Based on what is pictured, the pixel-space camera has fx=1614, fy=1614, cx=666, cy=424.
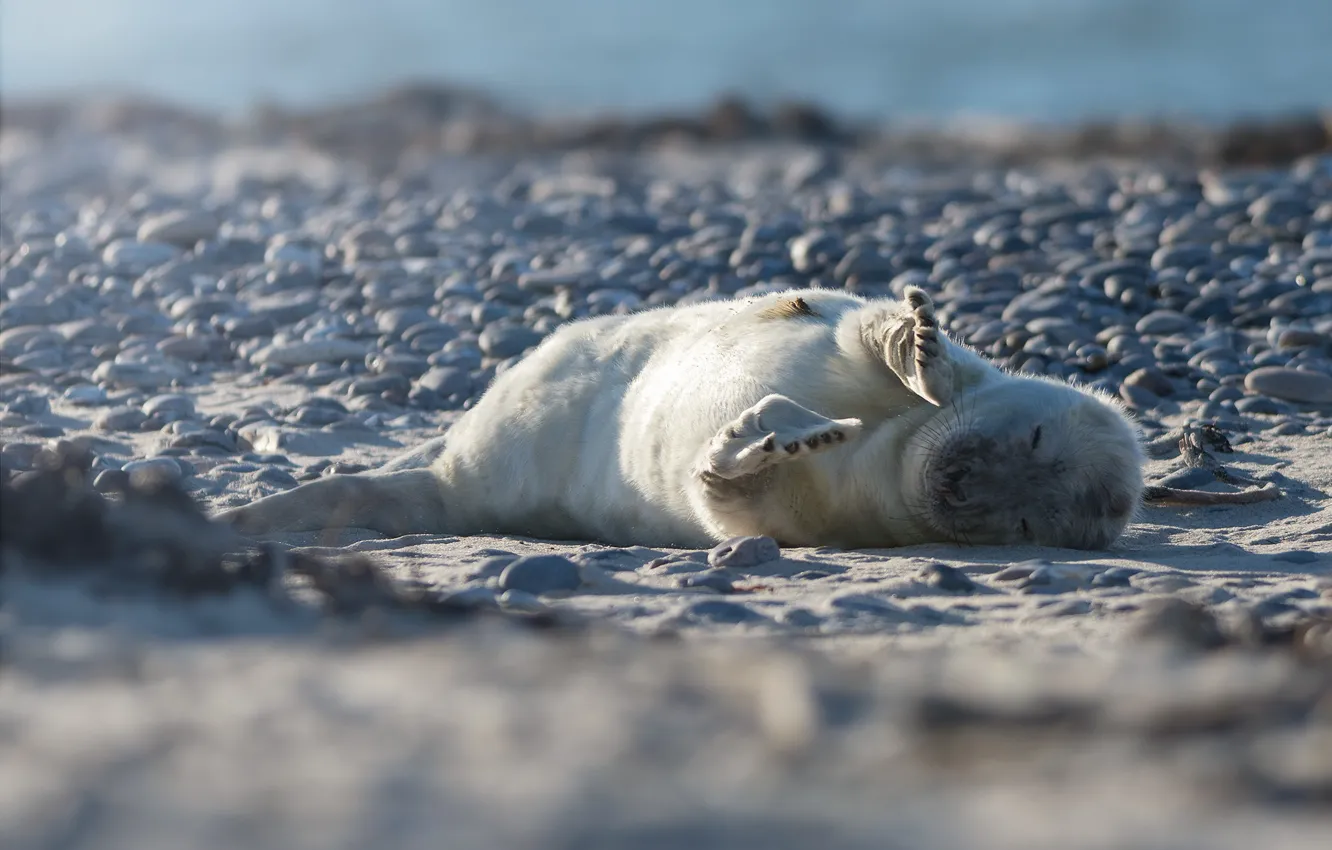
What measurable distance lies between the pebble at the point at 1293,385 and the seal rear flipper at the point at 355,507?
3.09 meters

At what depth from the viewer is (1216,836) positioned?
4.03 ft

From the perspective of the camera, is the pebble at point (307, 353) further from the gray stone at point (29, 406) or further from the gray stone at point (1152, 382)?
the gray stone at point (1152, 382)

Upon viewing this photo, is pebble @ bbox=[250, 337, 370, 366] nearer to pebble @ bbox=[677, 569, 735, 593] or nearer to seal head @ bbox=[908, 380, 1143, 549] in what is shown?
seal head @ bbox=[908, 380, 1143, 549]

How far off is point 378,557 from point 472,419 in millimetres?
940

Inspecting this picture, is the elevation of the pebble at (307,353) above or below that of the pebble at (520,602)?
below

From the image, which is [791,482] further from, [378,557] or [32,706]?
[32,706]

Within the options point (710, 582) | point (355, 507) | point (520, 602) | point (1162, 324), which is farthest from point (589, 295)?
point (520, 602)

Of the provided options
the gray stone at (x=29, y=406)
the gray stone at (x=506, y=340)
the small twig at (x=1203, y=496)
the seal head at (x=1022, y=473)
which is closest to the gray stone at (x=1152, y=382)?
the small twig at (x=1203, y=496)

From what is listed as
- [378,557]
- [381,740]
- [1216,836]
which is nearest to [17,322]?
[378,557]

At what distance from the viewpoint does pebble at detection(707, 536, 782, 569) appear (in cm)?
365

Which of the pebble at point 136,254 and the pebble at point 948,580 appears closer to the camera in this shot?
the pebble at point 948,580

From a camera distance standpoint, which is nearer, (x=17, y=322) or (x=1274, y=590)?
(x=1274, y=590)

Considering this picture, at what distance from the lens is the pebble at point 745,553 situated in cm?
365

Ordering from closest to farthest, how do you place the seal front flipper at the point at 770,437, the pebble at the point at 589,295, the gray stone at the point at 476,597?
the gray stone at the point at 476,597, the seal front flipper at the point at 770,437, the pebble at the point at 589,295
